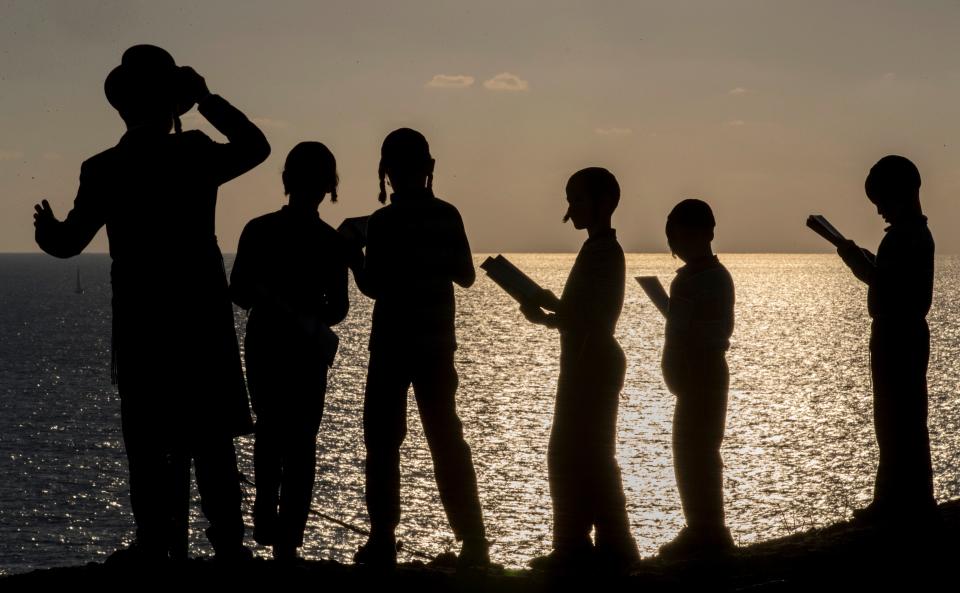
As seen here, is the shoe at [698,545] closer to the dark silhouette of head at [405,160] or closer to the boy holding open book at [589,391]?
the boy holding open book at [589,391]

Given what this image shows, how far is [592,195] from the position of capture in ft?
20.7

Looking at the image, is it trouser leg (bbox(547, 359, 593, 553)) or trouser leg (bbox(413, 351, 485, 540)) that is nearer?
trouser leg (bbox(413, 351, 485, 540))

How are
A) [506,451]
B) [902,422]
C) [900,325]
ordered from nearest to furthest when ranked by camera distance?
1. [900,325]
2. [902,422]
3. [506,451]

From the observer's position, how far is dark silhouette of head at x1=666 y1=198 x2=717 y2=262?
6.93 meters

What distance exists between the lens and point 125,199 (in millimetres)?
5121

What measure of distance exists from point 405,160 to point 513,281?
0.92m

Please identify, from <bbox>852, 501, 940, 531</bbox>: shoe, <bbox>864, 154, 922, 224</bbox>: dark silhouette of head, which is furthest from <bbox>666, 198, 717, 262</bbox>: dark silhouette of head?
<bbox>852, 501, 940, 531</bbox>: shoe

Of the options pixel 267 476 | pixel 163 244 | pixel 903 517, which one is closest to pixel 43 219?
pixel 163 244

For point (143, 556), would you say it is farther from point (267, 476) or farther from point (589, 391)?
point (589, 391)

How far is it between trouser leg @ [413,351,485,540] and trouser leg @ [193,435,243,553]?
1.16 metres

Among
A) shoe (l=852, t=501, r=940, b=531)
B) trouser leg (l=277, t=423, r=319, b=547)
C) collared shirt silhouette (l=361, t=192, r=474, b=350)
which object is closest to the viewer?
trouser leg (l=277, t=423, r=319, b=547)

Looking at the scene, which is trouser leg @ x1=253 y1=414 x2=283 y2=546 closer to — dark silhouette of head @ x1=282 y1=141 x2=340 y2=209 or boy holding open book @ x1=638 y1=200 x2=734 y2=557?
dark silhouette of head @ x1=282 y1=141 x2=340 y2=209

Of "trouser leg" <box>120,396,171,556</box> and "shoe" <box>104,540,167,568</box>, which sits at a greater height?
"trouser leg" <box>120,396,171,556</box>

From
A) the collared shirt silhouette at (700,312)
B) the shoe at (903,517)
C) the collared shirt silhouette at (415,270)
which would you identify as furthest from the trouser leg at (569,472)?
the shoe at (903,517)
